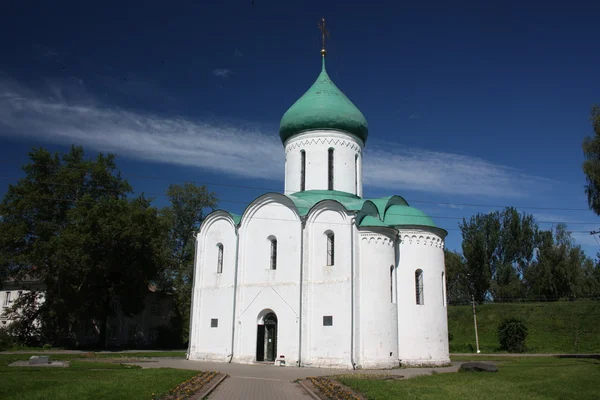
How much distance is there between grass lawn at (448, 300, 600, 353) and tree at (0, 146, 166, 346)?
21.3m

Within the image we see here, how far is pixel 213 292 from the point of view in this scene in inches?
845

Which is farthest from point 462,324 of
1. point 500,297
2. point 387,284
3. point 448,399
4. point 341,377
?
point 448,399

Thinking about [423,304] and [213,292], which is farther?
[213,292]

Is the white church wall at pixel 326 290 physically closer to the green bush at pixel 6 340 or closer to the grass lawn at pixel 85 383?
the grass lawn at pixel 85 383

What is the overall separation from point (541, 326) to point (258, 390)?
2988 centimetres

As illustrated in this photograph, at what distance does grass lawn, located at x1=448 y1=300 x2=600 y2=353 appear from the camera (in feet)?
105

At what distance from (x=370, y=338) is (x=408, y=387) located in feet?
19.9

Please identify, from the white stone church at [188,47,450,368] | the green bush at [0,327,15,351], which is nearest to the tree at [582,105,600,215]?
the white stone church at [188,47,450,368]

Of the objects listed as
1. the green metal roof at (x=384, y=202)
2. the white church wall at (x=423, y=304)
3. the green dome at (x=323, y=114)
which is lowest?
the white church wall at (x=423, y=304)

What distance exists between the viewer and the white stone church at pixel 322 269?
1816cm

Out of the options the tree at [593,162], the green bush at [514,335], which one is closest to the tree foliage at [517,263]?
the green bush at [514,335]

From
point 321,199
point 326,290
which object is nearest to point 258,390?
point 326,290

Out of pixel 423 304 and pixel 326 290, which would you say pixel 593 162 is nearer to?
pixel 423 304

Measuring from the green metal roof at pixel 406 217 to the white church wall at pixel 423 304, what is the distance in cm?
39
